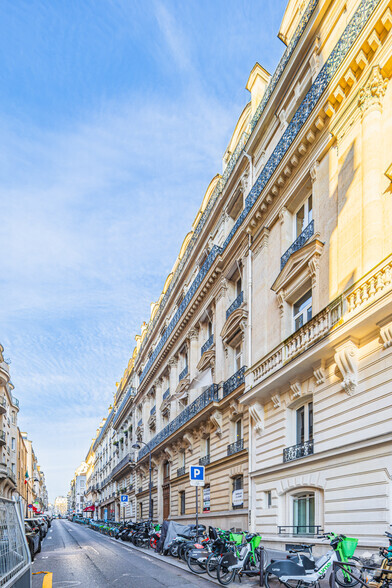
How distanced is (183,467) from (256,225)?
16.4m

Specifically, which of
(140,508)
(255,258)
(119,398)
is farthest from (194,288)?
(119,398)

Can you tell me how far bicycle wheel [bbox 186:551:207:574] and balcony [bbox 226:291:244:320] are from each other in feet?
32.9

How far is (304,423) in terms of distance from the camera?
14961 millimetres

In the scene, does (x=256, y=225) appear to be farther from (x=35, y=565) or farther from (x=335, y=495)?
(x=35, y=565)

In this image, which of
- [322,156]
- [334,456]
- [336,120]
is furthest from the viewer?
[322,156]

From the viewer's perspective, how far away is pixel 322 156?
15.4 meters

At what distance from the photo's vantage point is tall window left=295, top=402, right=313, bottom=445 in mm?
14648

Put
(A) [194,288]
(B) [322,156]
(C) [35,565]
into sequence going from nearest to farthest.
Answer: (B) [322,156], (C) [35,565], (A) [194,288]

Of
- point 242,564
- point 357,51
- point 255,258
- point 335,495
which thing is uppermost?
point 357,51

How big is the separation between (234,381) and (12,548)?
1548cm

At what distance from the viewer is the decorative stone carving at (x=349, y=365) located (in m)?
11.9

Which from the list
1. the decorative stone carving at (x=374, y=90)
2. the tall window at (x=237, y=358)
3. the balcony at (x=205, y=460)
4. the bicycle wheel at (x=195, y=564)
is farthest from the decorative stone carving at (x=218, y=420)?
the decorative stone carving at (x=374, y=90)

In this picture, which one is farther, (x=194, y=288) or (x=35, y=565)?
(x=194, y=288)

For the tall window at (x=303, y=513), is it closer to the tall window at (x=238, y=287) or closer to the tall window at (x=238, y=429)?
the tall window at (x=238, y=429)
